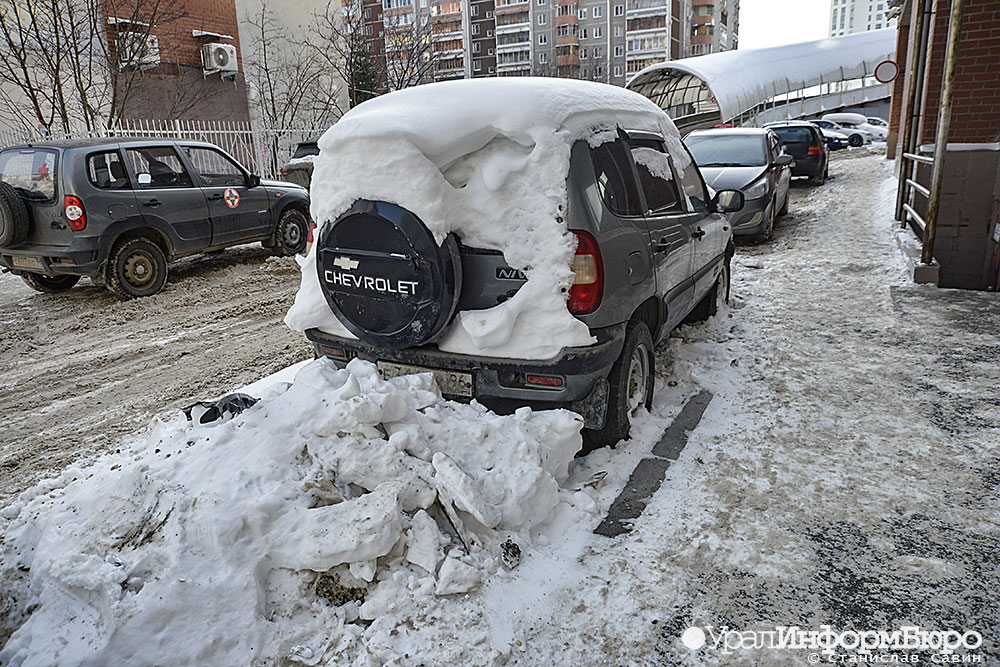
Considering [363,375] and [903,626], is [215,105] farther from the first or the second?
[903,626]

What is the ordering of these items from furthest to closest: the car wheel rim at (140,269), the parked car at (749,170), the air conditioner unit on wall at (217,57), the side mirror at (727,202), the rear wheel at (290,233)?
the air conditioner unit on wall at (217,57) → the rear wheel at (290,233) → the parked car at (749,170) → the car wheel rim at (140,269) → the side mirror at (727,202)

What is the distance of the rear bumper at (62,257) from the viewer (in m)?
7.38

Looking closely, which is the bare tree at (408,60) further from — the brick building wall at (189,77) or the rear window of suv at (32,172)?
the rear window of suv at (32,172)

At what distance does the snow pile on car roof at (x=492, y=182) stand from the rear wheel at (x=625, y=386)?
471mm

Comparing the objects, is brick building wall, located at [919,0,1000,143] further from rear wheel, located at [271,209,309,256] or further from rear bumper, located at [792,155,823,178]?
rear wheel, located at [271,209,309,256]

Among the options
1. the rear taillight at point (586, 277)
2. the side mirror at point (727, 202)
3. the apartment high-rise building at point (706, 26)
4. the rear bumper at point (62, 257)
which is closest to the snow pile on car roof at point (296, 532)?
the rear taillight at point (586, 277)

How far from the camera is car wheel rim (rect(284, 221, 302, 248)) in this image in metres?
10.4

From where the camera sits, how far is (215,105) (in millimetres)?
22156

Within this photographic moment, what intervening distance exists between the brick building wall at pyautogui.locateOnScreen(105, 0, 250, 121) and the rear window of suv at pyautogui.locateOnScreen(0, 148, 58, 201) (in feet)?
40.4

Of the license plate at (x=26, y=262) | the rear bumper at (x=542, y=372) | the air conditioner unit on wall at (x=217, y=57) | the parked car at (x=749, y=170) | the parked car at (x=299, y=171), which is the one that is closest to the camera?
the rear bumper at (x=542, y=372)

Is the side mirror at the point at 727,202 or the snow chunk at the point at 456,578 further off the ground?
the side mirror at the point at 727,202

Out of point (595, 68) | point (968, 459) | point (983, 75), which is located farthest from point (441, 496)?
point (595, 68)

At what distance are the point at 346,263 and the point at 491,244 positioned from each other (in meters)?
0.83

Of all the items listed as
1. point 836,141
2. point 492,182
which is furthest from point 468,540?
point 836,141
